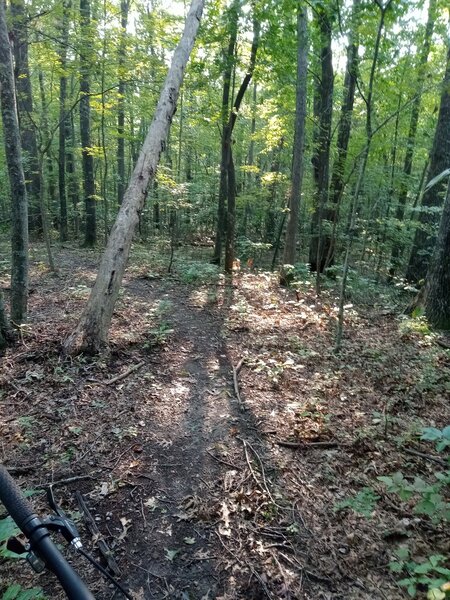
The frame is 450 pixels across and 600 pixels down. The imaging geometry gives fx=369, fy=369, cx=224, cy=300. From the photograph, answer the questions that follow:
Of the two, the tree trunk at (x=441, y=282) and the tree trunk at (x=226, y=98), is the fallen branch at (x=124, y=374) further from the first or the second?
the tree trunk at (x=226, y=98)

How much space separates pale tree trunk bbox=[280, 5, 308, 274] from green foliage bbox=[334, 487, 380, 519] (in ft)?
23.9

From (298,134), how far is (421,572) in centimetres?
940

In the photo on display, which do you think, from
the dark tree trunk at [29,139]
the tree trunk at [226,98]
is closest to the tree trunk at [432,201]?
the tree trunk at [226,98]

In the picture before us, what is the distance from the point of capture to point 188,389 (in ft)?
16.2

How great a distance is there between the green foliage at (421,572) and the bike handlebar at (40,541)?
6.58ft

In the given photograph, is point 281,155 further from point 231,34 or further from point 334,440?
point 334,440

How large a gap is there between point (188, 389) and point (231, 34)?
29.0 feet

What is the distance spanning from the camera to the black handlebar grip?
125 centimetres

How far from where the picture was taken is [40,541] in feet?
3.83

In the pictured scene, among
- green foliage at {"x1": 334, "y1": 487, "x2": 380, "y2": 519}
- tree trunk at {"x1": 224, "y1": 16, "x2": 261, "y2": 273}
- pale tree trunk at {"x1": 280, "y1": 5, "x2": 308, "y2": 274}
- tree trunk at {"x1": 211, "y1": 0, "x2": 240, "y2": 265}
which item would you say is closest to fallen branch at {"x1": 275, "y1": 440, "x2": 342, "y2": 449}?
green foliage at {"x1": 334, "y1": 487, "x2": 380, "y2": 519}

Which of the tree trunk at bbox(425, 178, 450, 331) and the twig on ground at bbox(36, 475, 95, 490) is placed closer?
the twig on ground at bbox(36, 475, 95, 490)

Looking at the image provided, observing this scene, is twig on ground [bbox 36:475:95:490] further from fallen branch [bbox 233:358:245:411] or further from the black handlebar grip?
the black handlebar grip

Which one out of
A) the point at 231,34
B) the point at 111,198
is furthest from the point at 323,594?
the point at 111,198

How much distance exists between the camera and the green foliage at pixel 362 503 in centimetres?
308
